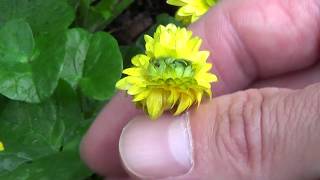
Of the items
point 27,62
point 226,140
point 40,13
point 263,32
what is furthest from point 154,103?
point 40,13

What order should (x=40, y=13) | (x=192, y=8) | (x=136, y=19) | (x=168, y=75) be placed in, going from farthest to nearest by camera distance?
(x=136, y=19), (x=40, y=13), (x=192, y=8), (x=168, y=75)

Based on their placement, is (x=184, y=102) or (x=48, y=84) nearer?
(x=184, y=102)

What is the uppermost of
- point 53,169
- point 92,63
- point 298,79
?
point 298,79

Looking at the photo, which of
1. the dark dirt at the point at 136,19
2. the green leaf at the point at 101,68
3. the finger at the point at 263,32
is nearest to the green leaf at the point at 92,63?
the green leaf at the point at 101,68

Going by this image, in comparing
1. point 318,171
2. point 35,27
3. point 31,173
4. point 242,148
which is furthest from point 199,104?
point 35,27

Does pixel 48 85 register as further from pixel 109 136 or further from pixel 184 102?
pixel 184 102

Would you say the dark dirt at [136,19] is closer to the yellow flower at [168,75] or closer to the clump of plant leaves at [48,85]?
the clump of plant leaves at [48,85]

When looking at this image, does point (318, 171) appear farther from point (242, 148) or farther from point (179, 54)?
point (179, 54)
